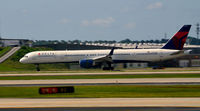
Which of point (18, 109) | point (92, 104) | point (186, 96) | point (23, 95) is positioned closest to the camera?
point (18, 109)

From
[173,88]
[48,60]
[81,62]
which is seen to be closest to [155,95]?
[173,88]

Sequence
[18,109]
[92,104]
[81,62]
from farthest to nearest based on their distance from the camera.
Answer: [81,62] < [92,104] < [18,109]

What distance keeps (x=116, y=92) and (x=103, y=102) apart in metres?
7.18

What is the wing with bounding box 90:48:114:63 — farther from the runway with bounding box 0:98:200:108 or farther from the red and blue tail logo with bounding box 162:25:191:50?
the runway with bounding box 0:98:200:108

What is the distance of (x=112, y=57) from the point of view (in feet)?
228

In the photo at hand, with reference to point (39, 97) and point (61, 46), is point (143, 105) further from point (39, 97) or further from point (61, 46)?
point (61, 46)

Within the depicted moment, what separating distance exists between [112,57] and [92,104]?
42992 mm

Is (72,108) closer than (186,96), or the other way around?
(72,108)

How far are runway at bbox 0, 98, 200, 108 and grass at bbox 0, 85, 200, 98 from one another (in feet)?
Answer: 8.96

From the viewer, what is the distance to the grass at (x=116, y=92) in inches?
1273

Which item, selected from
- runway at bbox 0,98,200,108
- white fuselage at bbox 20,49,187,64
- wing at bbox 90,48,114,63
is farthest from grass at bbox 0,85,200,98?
white fuselage at bbox 20,49,187,64

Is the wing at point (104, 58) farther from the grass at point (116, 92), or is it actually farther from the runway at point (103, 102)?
the runway at point (103, 102)

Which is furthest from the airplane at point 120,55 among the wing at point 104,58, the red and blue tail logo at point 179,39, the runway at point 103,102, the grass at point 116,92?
the runway at point 103,102

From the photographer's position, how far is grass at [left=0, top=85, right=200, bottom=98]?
32.3m
